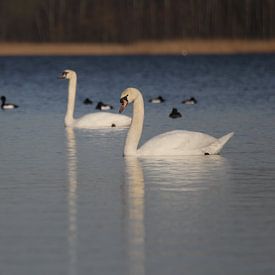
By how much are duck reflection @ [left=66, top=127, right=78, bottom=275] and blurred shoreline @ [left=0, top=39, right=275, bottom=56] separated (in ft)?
208

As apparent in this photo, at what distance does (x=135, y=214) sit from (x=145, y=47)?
76.7 meters

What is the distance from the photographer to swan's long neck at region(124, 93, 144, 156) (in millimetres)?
17500

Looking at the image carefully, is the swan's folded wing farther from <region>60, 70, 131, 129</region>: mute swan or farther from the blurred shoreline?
the blurred shoreline

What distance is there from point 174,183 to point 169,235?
3.34m

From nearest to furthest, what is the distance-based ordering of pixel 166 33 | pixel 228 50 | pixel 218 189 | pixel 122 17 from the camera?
pixel 218 189, pixel 228 50, pixel 166 33, pixel 122 17

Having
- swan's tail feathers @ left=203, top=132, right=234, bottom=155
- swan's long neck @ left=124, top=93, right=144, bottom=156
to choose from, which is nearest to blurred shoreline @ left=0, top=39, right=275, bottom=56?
swan's long neck @ left=124, top=93, right=144, bottom=156

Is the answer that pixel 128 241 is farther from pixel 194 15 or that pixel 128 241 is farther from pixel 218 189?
pixel 194 15

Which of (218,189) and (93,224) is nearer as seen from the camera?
(93,224)

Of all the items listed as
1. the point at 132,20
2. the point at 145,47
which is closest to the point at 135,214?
the point at 145,47

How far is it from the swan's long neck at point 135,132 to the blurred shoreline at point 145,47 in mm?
63216

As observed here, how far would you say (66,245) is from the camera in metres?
10.7

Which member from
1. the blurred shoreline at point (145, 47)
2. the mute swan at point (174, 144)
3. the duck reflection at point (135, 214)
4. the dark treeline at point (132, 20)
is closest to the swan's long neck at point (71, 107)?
the mute swan at point (174, 144)

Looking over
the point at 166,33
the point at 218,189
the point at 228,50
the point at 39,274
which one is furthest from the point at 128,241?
the point at 166,33

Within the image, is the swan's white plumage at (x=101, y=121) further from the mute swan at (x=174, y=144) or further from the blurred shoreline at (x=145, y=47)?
the blurred shoreline at (x=145, y=47)
